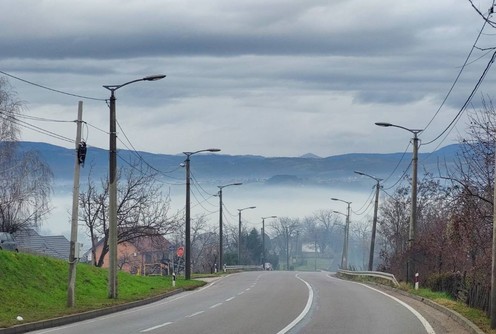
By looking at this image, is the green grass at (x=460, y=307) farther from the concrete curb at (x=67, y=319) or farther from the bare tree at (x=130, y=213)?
the bare tree at (x=130, y=213)

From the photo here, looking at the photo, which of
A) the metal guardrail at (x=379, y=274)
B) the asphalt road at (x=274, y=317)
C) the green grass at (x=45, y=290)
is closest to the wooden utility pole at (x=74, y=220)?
the green grass at (x=45, y=290)

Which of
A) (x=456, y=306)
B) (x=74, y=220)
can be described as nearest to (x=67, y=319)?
(x=74, y=220)

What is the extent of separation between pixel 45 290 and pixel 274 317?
11.7 m

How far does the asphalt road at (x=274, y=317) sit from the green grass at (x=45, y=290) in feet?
4.66

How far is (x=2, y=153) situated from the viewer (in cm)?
6084

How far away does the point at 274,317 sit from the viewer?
27.2 metres

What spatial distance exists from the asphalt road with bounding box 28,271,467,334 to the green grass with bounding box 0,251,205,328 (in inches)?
55.9

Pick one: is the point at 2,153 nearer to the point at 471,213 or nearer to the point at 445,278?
the point at 445,278

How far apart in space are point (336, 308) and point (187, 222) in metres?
29.5

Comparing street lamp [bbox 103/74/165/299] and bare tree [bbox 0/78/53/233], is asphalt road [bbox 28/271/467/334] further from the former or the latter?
bare tree [bbox 0/78/53/233]

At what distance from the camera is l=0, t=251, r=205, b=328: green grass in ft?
95.4

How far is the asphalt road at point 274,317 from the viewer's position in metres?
23.5

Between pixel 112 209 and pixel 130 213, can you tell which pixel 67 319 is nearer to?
pixel 112 209

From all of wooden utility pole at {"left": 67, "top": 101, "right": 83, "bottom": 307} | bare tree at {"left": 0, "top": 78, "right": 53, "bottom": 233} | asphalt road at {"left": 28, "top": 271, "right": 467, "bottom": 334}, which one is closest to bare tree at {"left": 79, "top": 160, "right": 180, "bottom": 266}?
bare tree at {"left": 0, "top": 78, "right": 53, "bottom": 233}
